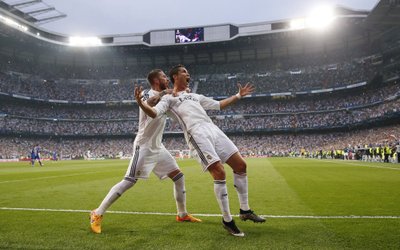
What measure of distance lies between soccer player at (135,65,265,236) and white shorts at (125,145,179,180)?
0.62m

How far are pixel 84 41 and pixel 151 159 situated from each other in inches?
2899

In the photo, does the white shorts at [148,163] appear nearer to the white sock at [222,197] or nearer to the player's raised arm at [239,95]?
the white sock at [222,197]

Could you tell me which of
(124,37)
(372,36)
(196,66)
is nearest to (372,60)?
(372,36)

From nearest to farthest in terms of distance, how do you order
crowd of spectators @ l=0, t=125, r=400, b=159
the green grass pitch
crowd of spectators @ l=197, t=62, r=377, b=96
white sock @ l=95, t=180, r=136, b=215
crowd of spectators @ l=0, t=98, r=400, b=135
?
the green grass pitch < white sock @ l=95, t=180, r=136, b=215 < crowd of spectators @ l=0, t=125, r=400, b=159 < crowd of spectators @ l=0, t=98, r=400, b=135 < crowd of spectators @ l=197, t=62, r=377, b=96

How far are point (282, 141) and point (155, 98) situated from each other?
208 feet

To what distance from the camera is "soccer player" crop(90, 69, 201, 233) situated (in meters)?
5.45

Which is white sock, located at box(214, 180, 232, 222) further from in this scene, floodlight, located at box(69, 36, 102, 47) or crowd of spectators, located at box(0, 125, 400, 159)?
floodlight, located at box(69, 36, 102, 47)

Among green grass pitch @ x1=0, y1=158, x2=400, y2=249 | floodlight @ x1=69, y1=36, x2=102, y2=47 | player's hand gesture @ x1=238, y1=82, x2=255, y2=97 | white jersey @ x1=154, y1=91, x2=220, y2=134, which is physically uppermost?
floodlight @ x1=69, y1=36, x2=102, y2=47

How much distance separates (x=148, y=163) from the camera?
5551 millimetres

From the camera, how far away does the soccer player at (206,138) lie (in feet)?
16.5

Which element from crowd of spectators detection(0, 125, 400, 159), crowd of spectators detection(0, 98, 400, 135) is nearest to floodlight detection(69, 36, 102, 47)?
crowd of spectators detection(0, 98, 400, 135)

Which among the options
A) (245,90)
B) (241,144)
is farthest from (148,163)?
(241,144)

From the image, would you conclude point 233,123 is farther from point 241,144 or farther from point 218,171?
point 218,171

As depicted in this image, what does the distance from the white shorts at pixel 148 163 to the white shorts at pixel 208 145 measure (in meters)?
0.63
